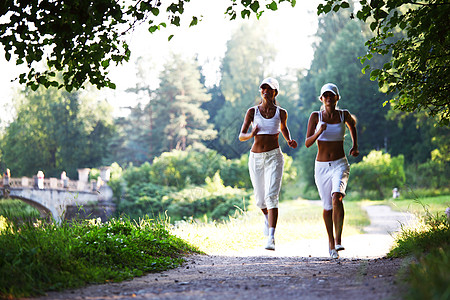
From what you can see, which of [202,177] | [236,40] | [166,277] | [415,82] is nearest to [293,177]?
[202,177]

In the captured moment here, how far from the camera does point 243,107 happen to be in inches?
2009

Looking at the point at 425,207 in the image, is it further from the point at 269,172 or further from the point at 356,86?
the point at 356,86

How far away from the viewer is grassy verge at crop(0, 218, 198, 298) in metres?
4.21

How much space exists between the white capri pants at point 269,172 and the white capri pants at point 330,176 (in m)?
0.66

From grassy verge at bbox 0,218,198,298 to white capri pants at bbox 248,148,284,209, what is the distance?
1.53 metres

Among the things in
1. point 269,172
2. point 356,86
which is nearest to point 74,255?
point 269,172

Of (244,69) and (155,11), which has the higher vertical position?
(244,69)

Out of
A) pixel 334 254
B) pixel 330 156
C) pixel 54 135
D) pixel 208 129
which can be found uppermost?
pixel 208 129

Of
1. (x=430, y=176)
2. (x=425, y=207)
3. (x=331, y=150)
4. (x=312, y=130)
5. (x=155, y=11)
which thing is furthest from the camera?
(x=430, y=176)

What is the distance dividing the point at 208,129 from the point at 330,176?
151 feet

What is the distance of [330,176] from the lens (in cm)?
690

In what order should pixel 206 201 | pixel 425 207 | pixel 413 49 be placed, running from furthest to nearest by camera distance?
pixel 206 201, pixel 425 207, pixel 413 49

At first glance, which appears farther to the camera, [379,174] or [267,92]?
[379,174]

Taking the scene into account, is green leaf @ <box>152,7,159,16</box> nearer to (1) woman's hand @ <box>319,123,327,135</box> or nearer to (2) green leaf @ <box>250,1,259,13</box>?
(2) green leaf @ <box>250,1,259,13</box>
